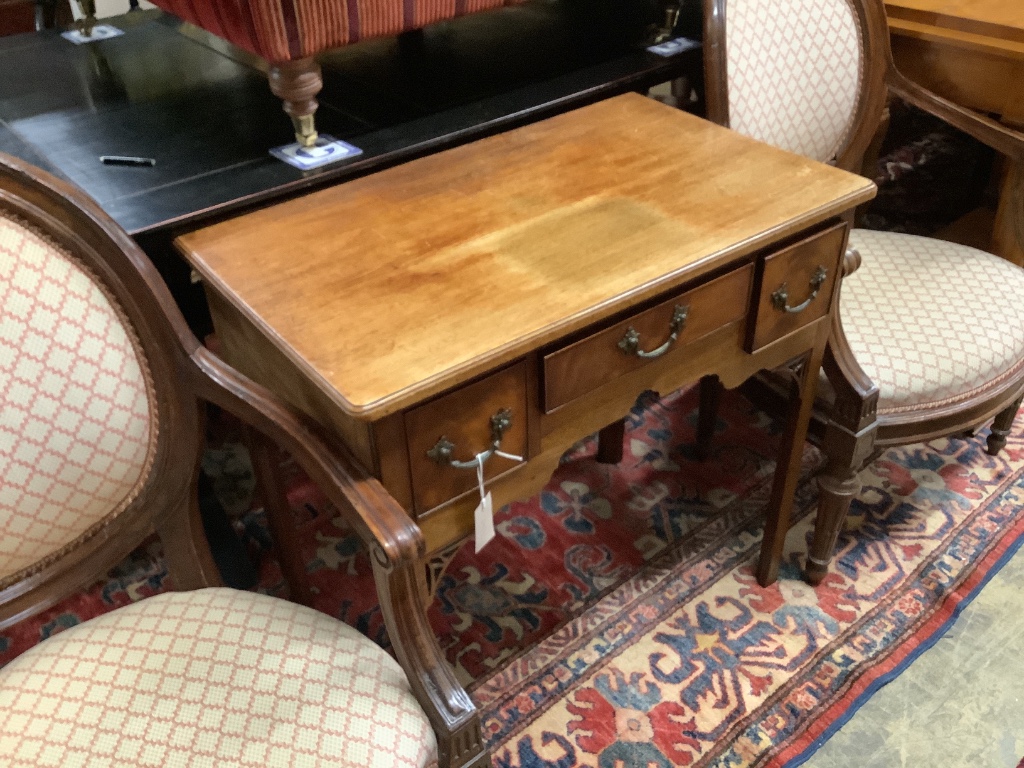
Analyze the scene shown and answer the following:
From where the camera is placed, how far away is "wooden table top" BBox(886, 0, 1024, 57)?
5.56 ft

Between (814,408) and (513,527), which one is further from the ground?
(814,408)

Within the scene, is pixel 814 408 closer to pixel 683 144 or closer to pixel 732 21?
pixel 683 144

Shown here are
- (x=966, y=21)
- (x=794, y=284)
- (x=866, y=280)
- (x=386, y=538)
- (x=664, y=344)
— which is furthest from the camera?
(x=966, y=21)

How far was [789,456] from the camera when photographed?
4.73 feet

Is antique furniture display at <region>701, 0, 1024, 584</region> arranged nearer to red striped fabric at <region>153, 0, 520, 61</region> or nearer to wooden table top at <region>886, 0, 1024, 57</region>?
wooden table top at <region>886, 0, 1024, 57</region>

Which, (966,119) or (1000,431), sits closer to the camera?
(966,119)

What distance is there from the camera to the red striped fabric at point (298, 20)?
1037 millimetres

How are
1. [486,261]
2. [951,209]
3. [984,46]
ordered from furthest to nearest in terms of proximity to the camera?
[951,209], [984,46], [486,261]

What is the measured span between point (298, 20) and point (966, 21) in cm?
134

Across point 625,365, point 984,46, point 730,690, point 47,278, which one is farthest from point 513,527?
point 984,46

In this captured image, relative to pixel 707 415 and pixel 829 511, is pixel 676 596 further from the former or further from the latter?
pixel 707 415

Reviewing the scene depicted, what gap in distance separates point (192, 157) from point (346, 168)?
8.1 inches

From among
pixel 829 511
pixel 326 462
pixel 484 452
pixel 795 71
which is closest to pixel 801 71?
pixel 795 71

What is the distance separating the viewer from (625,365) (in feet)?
3.46
